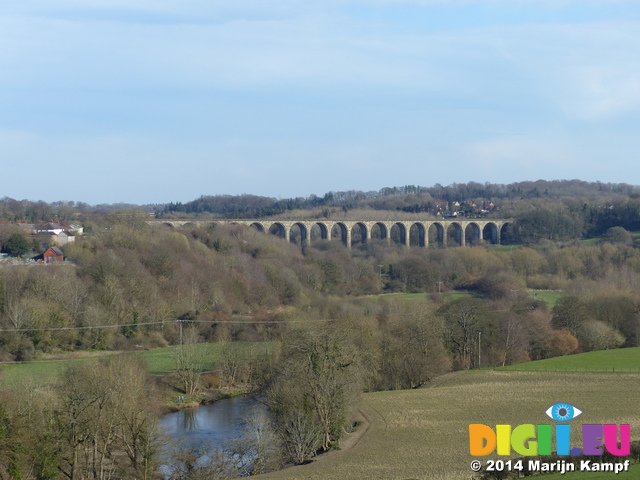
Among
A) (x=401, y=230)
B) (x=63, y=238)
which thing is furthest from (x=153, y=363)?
(x=401, y=230)

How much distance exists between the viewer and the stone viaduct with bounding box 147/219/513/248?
100m

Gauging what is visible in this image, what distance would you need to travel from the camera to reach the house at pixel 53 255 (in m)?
56.5

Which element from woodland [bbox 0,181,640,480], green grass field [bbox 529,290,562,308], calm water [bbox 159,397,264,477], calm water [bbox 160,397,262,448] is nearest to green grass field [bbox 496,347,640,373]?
woodland [bbox 0,181,640,480]

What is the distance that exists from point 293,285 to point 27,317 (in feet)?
78.4

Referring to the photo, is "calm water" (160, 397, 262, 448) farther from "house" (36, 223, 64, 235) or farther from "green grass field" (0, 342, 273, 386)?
"house" (36, 223, 64, 235)

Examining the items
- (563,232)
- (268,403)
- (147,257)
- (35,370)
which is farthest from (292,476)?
(563,232)

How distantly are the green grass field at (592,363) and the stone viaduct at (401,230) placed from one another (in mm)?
58699

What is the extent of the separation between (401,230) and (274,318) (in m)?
59.1

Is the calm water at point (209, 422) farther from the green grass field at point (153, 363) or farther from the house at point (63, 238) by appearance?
the house at point (63, 238)

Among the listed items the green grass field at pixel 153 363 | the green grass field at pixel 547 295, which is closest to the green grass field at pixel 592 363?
the green grass field at pixel 153 363

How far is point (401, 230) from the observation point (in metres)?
110

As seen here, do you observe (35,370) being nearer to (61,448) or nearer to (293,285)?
(61,448)

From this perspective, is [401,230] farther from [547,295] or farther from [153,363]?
[153,363]

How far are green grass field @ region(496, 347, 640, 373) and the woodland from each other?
Result: 350 centimetres
